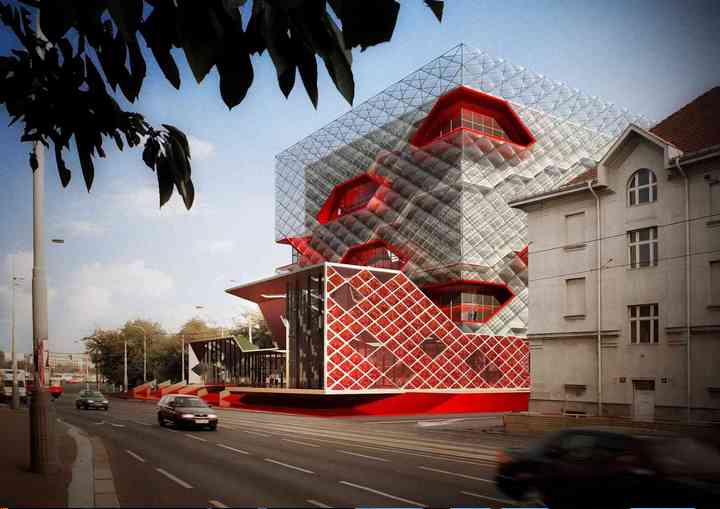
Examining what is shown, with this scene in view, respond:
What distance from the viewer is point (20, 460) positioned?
55.0 ft

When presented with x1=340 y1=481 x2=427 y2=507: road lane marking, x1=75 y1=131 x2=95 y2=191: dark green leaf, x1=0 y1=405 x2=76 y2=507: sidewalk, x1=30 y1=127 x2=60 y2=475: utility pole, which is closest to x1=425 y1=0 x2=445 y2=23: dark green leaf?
x1=75 y1=131 x2=95 y2=191: dark green leaf

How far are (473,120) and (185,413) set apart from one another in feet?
150

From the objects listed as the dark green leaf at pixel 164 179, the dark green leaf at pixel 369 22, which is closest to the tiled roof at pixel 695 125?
the dark green leaf at pixel 164 179

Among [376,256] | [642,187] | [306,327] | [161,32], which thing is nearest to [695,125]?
[642,187]

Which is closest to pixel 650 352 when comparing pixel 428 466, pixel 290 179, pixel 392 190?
pixel 428 466

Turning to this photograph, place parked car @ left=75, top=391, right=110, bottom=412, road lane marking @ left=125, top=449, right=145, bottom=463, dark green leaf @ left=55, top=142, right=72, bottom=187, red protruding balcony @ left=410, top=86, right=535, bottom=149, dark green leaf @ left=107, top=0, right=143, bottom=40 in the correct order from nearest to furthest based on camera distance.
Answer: dark green leaf @ left=107, top=0, right=143, bottom=40
dark green leaf @ left=55, top=142, right=72, bottom=187
road lane marking @ left=125, top=449, right=145, bottom=463
parked car @ left=75, top=391, right=110, bottom=412
red protruding balcony @ left=410, top=86, right=535, bottom=149

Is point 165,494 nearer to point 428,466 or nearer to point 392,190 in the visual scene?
point 428,466

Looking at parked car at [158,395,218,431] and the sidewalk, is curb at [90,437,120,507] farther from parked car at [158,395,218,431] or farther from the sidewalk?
parked car at [158,395,218,431]

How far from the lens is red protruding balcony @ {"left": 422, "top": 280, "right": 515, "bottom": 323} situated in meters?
64.0

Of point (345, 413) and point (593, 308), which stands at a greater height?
point (593, 308)

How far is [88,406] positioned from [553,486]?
46.3 meters

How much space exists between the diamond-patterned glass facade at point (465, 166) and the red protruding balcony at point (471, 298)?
2.39ft

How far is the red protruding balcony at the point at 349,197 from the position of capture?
77575 millimetres

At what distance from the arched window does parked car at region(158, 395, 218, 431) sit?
21254mm
